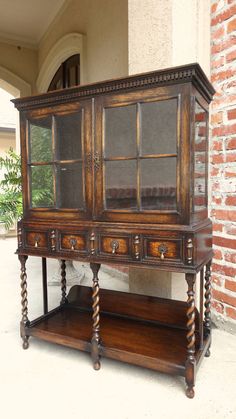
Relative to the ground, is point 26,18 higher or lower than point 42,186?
higher

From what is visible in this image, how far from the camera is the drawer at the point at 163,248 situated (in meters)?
1.59

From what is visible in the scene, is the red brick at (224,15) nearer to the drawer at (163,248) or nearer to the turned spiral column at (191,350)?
the drawer at (163,248)

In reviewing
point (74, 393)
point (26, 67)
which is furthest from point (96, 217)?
point (26, 67)

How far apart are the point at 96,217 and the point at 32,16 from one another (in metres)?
4.48

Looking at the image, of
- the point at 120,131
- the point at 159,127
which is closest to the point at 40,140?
the point at 120,131

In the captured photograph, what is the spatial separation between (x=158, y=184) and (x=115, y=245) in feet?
1.34

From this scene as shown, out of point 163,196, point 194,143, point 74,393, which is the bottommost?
point 74,393

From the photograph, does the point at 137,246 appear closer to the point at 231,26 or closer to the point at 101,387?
the point at 101,387

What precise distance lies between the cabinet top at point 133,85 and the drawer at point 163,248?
0.79 metres

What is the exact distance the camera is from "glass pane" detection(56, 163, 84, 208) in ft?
6.26

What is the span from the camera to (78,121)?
1.88 m

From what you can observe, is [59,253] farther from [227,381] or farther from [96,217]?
[227,381]

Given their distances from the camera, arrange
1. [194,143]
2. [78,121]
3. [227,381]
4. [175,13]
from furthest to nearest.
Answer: [175,13] → [78,121] → [227,381] → [194,143]

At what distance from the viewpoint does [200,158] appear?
1.77 m
